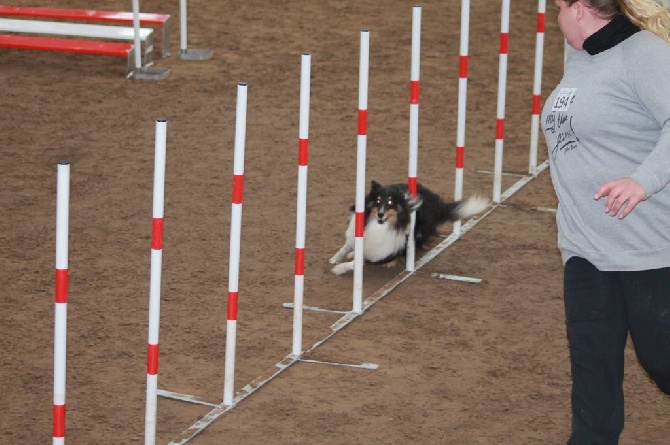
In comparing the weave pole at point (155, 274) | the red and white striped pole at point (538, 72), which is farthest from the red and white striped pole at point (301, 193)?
the red and white striped pole at point (538, 72)

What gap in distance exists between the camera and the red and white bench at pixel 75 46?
1000cm

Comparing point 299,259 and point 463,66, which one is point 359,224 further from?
point 463,66

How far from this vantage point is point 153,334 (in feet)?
13.9

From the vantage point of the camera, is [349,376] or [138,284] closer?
[349,376]

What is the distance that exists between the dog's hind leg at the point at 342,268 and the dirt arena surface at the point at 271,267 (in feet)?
0.14

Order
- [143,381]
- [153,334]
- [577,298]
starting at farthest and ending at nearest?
[143,381]
[153,334]
[577,298]

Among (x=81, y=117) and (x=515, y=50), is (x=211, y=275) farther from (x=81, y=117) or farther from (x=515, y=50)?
(x=515, y=50)

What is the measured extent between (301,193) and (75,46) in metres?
5.55

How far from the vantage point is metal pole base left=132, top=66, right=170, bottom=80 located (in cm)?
994

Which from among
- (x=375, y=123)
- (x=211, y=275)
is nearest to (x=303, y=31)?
(x=375, y=123)

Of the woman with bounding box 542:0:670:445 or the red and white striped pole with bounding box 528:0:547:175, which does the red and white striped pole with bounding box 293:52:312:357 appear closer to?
the woman with bounding box 542:0:670:445

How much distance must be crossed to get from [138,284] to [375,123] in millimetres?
3323

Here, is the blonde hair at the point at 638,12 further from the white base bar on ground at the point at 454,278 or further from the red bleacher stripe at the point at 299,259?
the white base bar on ground at the point at 454,278

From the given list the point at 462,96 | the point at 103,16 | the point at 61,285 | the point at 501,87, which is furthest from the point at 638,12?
the point at 103,16
